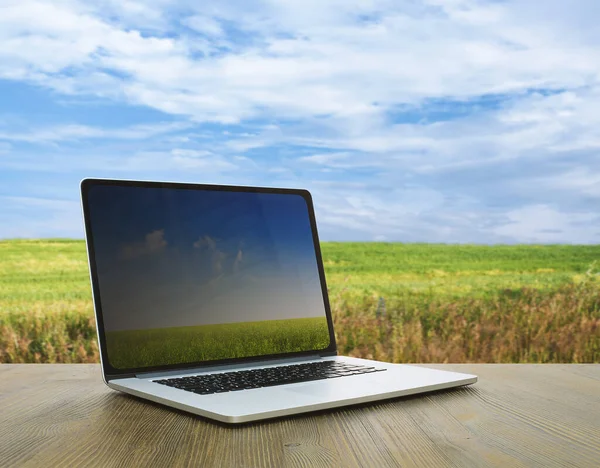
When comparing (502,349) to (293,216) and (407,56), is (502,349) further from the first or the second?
(293,216)

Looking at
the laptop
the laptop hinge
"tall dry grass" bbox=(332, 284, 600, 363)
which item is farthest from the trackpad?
"tall dry grass" bbox=(332, 284, 600, 363)

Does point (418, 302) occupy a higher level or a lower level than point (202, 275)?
lower

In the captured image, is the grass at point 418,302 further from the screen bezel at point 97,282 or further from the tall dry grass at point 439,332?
the screen bezel at point 97,282

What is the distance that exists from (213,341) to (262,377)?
201 mm

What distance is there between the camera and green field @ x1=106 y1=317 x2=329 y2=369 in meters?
1.01

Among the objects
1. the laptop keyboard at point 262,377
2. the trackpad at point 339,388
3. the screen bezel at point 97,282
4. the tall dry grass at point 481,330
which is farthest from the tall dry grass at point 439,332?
the trackpad at point 339,388

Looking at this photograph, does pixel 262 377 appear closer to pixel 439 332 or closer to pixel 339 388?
pixel 339 388

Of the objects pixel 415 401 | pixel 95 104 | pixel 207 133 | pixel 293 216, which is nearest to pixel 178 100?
pixel 207 133

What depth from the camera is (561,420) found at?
75 cm

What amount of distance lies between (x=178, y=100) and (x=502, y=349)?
320 cm

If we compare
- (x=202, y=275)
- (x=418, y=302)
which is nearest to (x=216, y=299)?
(x=202, y=275)

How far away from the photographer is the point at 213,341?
111cm

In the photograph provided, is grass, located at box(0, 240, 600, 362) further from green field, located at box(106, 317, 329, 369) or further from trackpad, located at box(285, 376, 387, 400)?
trackpad, located at box(285, 376, 387, 400)

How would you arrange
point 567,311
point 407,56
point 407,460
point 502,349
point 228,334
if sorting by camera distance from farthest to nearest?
point 407,56
point 567,311
point 502,349
point 228,334
point 407,460
